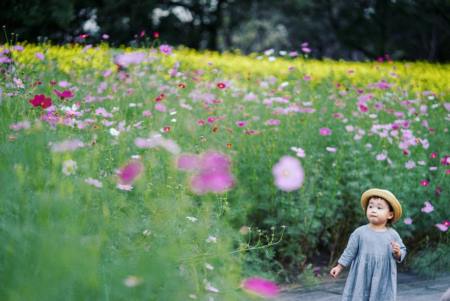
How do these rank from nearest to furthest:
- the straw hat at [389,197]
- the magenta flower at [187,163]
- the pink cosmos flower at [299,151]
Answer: the magenta flower at [187,163] → the straw hat at [389,197] → the pink cosmos flower at [299,151]

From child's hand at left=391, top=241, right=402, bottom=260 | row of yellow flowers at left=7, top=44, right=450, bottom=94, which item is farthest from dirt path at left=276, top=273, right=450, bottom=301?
row of yellow flowers at left=7, top=44, right=450, bottom=94

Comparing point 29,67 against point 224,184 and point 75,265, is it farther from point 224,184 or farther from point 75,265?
point 75,265

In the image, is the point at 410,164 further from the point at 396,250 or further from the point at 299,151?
the point at 396,250

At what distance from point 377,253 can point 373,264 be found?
61 mm

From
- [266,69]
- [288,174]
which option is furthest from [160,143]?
[266,69]

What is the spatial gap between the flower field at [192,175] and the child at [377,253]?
1.69ft

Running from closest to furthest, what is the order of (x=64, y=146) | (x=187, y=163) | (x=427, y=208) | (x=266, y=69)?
(x=64, y=146)
(x=187, y=163)
(x=427, y=208)
(x=266, y=69)

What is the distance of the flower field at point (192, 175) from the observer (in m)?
2.32

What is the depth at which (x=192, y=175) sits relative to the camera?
133 inches

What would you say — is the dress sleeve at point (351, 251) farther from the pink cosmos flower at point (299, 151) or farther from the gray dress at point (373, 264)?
the pink cosmos flower at point (299, 151)

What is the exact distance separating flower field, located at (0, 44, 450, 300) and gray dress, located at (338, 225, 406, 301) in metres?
0.51

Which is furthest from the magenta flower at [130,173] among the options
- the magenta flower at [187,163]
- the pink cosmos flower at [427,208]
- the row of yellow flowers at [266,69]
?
the row of yellow flowers at [266,69]

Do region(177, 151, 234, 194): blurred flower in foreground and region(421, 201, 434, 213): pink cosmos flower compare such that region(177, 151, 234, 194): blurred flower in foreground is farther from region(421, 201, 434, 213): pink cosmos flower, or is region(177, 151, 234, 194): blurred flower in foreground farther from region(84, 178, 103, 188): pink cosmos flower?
region(421, 201, 434, 213): pink cosmos flower

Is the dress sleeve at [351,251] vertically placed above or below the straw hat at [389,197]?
below
